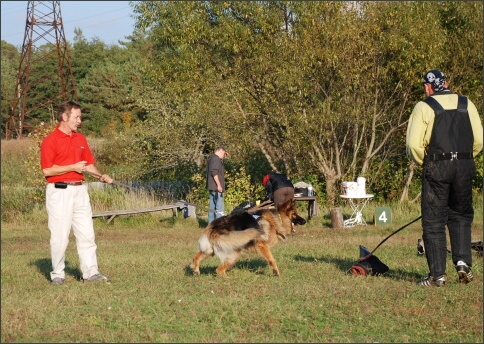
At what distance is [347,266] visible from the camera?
9.25 metres

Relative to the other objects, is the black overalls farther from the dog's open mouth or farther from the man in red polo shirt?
the man in red polo shirt

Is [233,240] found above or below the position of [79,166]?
below

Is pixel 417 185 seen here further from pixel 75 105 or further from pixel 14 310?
pixel 14 310

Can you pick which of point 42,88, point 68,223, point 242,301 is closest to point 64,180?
point 68,223

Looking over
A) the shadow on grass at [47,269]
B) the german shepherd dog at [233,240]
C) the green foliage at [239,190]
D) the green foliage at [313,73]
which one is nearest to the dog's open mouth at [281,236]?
the german shepherd dog at [233,240]

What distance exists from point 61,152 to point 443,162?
13.1ft

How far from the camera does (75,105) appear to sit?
7.97 metres

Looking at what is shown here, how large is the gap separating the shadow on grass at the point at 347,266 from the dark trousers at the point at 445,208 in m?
0.67

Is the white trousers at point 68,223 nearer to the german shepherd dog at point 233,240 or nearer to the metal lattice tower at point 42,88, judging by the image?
the german shepherd dog at point 233,240

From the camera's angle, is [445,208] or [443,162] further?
[445,208]

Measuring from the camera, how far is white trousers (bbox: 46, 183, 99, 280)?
25.8 feet

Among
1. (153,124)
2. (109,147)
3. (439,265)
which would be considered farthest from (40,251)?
(109,147)

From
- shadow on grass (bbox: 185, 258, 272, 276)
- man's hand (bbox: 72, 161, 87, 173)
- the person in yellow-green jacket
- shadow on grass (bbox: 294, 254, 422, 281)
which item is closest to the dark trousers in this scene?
the person in yellow-green jacket

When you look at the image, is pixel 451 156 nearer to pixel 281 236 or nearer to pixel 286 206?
pixel 281 236
